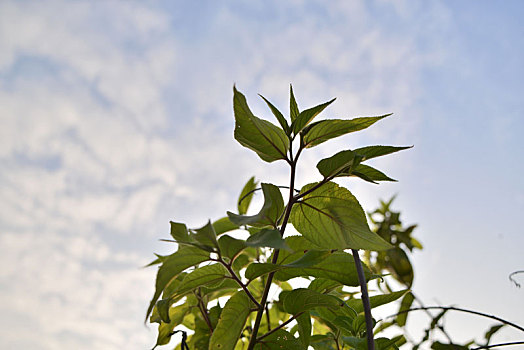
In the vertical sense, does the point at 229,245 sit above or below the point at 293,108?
below

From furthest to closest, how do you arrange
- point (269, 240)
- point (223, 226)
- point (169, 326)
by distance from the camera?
point (223, 226) < point (169, 326) < point (269, 240)

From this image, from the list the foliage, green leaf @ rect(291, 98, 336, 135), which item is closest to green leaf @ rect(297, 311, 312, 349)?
the foliage

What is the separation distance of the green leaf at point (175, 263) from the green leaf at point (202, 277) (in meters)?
0.04

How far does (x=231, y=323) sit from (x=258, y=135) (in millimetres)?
202

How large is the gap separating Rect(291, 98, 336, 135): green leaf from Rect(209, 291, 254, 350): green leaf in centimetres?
19

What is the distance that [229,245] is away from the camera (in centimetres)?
A: 42

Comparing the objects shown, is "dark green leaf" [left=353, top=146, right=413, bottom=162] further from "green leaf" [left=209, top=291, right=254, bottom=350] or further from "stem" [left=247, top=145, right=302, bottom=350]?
"green leaf" [left=209, top=291, right=254, bottom=350]

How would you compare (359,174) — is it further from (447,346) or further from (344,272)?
(447,346)

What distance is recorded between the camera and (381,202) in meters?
1.75

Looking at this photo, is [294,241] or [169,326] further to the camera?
[169,326]

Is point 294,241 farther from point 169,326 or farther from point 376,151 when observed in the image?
point 169,326

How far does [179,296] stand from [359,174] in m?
0.22

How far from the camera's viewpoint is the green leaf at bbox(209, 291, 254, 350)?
0.45 meters

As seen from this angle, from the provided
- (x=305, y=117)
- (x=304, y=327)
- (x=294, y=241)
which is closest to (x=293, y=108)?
(x=305, y=117)
